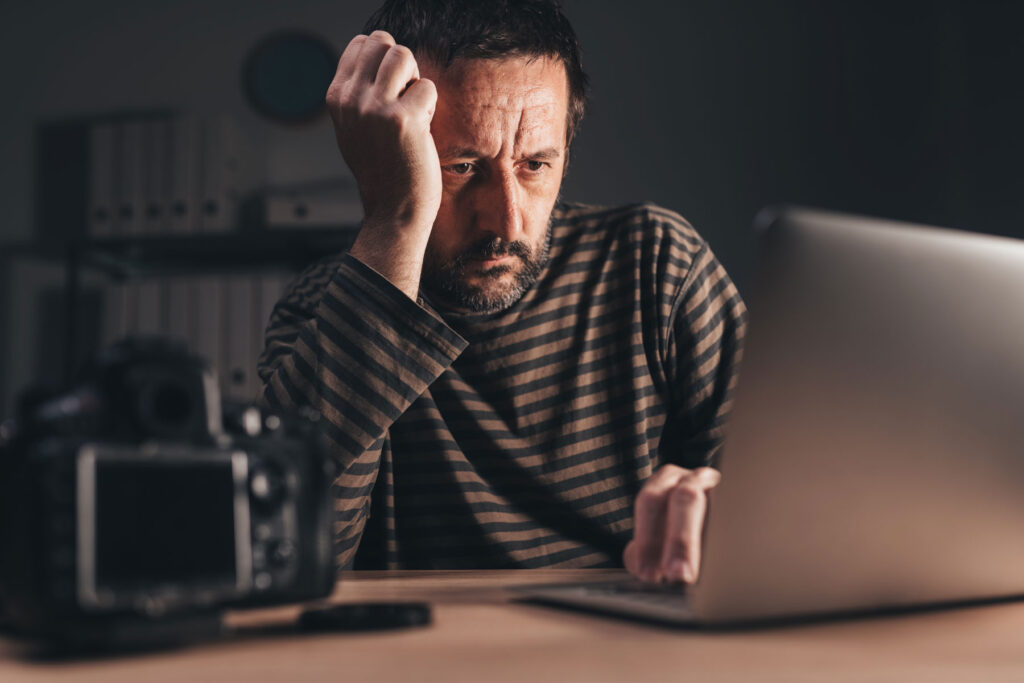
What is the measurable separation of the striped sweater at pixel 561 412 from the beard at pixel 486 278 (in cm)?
2

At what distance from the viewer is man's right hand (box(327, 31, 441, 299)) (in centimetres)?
92

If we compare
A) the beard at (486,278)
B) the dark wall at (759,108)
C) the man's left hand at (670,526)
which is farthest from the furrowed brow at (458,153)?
the dark wall at (759,108)

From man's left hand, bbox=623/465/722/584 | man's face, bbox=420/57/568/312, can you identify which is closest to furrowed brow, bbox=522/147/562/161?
man's face, bbox=420/57/568/312

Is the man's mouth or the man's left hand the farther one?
the man's mouth

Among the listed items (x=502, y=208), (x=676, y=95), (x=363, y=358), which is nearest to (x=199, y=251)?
(x=676, y=95)

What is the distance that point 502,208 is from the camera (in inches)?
45.3

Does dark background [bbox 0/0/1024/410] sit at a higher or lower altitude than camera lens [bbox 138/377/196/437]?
higher

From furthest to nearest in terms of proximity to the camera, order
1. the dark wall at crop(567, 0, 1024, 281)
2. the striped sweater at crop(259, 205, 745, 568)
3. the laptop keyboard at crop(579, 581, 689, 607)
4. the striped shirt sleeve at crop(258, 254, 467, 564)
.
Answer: the dark wall at crop(567, 0, 1024, 281) → the striped sweater at crop(259, 205, 745, 568) → the striped shirt sleeve at crop(258, 254, 467, 564) → the laptop keyboard at crop(579, 581, 689, 607)

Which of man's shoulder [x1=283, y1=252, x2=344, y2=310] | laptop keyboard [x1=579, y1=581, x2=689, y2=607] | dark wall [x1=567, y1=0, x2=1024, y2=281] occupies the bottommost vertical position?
laptop keyboard [x1=579, y1=581, x2=689, y2=607]

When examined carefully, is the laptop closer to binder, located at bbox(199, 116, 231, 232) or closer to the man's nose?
the man's nose

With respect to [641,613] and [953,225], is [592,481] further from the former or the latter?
[953,225]

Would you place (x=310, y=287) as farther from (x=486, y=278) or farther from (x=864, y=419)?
(x=864, y=419)

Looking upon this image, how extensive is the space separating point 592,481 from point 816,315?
724mm

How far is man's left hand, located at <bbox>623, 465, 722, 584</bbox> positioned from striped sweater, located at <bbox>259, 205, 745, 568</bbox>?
18.0 inches
